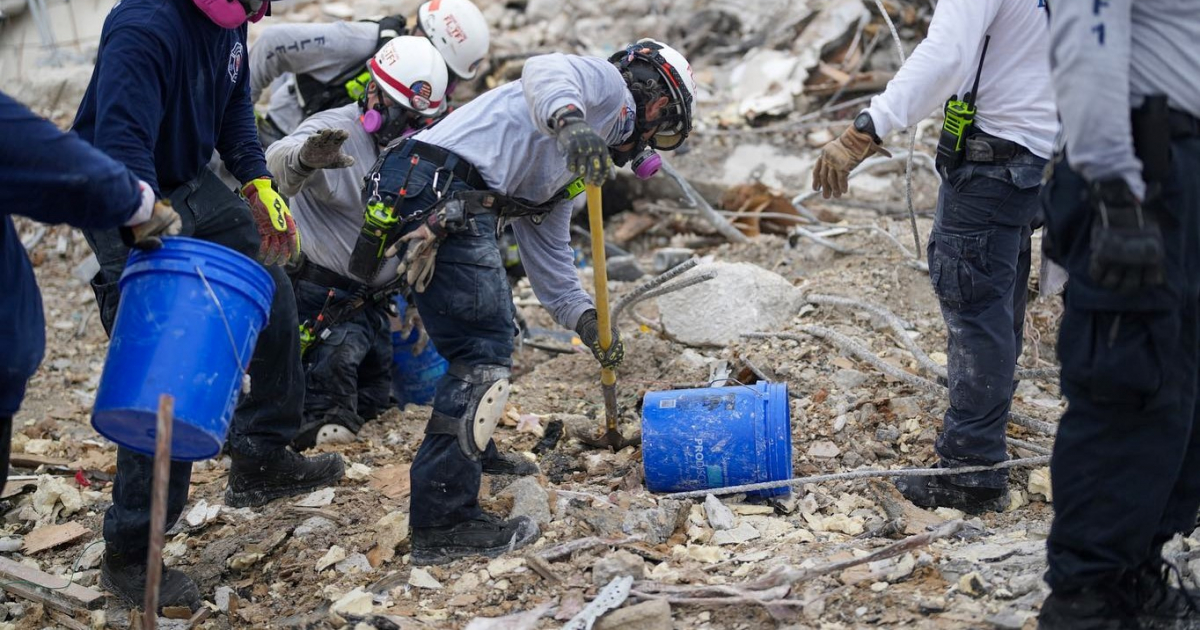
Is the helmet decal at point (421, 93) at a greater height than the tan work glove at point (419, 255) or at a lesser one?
greater

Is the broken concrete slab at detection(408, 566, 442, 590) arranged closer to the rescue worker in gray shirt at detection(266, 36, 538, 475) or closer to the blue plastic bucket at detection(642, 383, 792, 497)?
the blue plastic bucket at detection(642, 383, 792, 497)

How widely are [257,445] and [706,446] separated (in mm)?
1699

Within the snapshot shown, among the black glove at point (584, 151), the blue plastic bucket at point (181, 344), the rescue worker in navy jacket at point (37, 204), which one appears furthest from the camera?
the black glove at point (584, 151)

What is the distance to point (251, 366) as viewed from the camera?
13.0ft

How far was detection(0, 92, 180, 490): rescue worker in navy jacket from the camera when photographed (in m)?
2.58

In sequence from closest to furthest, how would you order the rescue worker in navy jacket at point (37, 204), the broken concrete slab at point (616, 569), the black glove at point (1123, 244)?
the black glove at point (1123, 244) → the rescue worker in navy jacket at point (37, 204) → the broken concrete slab at point (616, 569)

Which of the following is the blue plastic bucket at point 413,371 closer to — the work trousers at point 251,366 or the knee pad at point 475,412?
the work trousers at point 251,366

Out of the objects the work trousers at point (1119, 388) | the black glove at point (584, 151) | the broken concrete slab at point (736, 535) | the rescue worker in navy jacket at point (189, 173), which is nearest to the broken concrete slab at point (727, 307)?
the broken concrete slab at point (736, 535)

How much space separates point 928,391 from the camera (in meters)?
4.77

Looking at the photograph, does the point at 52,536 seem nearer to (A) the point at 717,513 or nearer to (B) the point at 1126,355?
(A) the point at 717,513

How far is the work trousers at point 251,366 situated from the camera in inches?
138

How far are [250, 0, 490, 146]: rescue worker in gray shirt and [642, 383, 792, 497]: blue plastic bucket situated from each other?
8.67ft

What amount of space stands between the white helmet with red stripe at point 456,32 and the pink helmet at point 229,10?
2.42m

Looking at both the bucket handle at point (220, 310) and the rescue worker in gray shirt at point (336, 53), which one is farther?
the rescue worker in gray shirt at point (336, 53)
